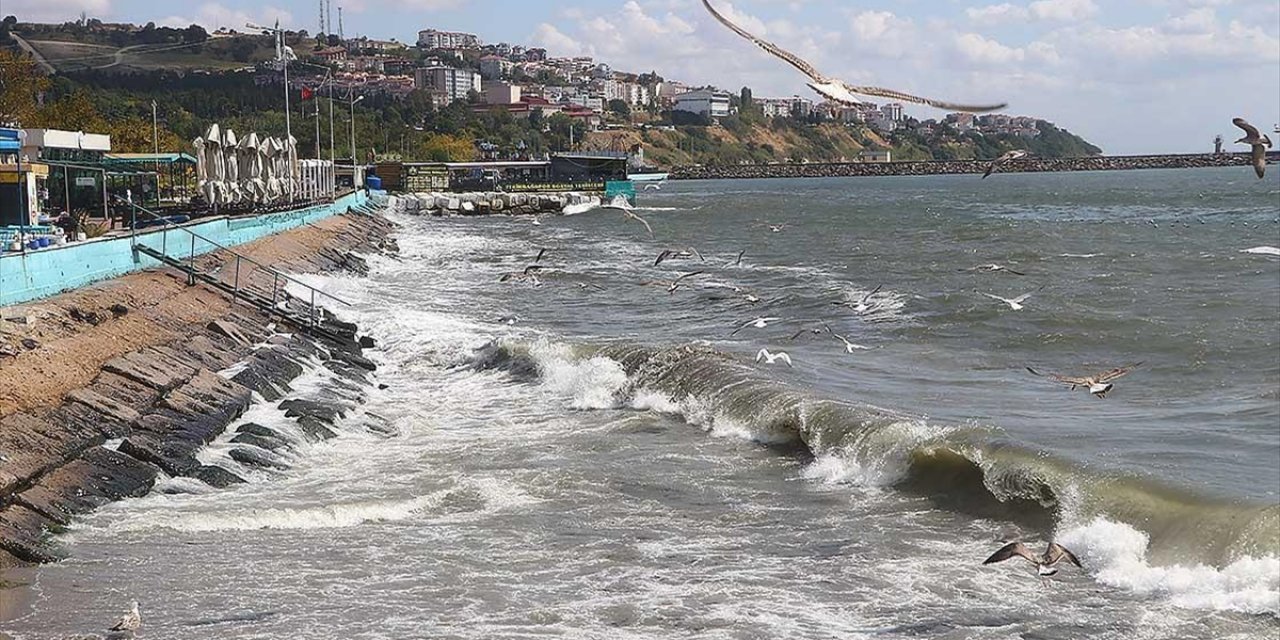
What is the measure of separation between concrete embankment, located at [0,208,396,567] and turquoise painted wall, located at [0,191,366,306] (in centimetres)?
31

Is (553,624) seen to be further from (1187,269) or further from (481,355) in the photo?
(1187,269)

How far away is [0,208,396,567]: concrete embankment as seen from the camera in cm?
1320

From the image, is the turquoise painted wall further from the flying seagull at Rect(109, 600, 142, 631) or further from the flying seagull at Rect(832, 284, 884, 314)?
the flying seagull at Rect(832, 284, 884, 314)

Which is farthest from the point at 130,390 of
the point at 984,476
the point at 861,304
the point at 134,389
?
the point at 861,304

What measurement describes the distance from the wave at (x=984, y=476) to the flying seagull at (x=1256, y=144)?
10.3ft

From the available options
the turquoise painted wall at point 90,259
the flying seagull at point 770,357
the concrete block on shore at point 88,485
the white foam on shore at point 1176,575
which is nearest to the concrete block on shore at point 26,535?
the concrete block on shore at point 88,485

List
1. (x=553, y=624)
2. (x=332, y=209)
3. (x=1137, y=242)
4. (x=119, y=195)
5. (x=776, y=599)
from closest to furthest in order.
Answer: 1. (x=553, y=624)
2. (x=776, y=599)
3. (x=119, y=195)
4. (x=1137, y=242)
5. (x=332, y=209)

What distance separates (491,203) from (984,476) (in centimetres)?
7743

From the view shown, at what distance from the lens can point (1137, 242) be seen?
5628cm

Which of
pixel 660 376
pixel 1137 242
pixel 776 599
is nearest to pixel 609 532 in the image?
pixel 776 599

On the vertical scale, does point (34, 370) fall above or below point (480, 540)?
above

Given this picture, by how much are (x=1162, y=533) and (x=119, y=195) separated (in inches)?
1379

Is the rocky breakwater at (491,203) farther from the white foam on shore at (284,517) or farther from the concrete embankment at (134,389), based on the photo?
the white foam on shore at (284,517)

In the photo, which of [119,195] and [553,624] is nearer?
[553,624]
